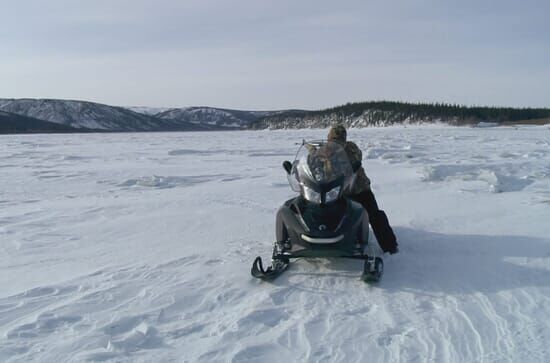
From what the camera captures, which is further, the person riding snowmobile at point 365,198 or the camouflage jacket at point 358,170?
the camouflage jacket at point 358,170

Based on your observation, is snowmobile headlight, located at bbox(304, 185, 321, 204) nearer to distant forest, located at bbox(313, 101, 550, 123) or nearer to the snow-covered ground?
the snow-covered ground

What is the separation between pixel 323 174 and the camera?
3.77 metres

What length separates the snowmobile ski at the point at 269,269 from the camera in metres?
3.60

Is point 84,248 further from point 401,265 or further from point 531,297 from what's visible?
point 531,297

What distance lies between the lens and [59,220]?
19.5ft

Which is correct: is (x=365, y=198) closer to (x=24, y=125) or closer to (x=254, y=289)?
(x=254, y=289)

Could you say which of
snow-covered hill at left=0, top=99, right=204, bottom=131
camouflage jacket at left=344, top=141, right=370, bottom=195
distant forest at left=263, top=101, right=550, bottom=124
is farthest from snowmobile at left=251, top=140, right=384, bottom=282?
snow-covered hill at left=0, top=99, right=204, bottom=131

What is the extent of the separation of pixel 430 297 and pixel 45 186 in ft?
28.8

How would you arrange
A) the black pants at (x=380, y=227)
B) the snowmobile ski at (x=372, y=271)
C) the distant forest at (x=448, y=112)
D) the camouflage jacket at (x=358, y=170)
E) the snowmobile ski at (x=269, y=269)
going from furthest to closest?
the distant forest at (x=448, y=112) → the camouflage jacket at (x=358, y=170) → the black pants at (x=380, y=227) → the snowmobile ski at (x=269, y=269) → the snowmobile ski at (x=372, y=271)

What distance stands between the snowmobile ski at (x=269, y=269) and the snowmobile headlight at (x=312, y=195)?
619 mm


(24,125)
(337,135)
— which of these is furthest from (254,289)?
(24,125)

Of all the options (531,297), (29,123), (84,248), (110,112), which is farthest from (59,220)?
(110,112)

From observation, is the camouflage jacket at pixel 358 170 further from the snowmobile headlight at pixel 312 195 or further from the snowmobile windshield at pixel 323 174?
the snowmobile headlight at pixel 312 195

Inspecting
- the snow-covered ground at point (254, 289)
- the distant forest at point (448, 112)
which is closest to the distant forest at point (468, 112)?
the distant forest at point (448, 112)
